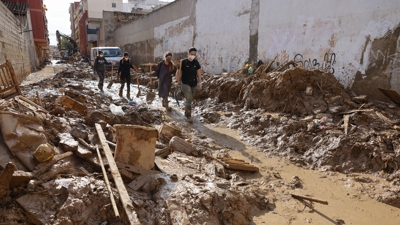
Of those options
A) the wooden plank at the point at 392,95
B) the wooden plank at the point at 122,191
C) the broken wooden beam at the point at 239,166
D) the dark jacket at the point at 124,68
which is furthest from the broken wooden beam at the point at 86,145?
the dark jacket at the point at 124,68

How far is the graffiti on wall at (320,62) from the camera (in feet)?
25.0

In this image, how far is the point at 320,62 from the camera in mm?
7984

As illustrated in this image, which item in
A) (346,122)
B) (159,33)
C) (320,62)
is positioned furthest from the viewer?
(159,33)

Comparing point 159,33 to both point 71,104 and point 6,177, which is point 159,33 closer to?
point 71,104

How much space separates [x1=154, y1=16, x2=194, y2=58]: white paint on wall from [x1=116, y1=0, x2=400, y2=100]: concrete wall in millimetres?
85

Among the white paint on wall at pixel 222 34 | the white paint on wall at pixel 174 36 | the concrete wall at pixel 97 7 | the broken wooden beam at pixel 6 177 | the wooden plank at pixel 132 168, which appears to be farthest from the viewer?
the concrete wall at pixel 97 7

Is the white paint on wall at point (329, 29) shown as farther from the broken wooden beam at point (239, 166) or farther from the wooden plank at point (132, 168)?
the wooden plank at point (132, 168)

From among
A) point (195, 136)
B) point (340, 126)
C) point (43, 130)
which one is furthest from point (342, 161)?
point (43, 130)

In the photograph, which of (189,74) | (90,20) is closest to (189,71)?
(189,74)

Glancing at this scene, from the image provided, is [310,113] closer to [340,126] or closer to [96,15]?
[340,126]

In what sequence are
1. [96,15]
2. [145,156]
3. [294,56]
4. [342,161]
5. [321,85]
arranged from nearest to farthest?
[145,156] < [342,161] < [321,85] < [294,56] < [96,15]

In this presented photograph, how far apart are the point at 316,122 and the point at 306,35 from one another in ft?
13.6

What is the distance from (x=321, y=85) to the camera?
21.5 ft

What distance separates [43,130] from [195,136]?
10.2ft
